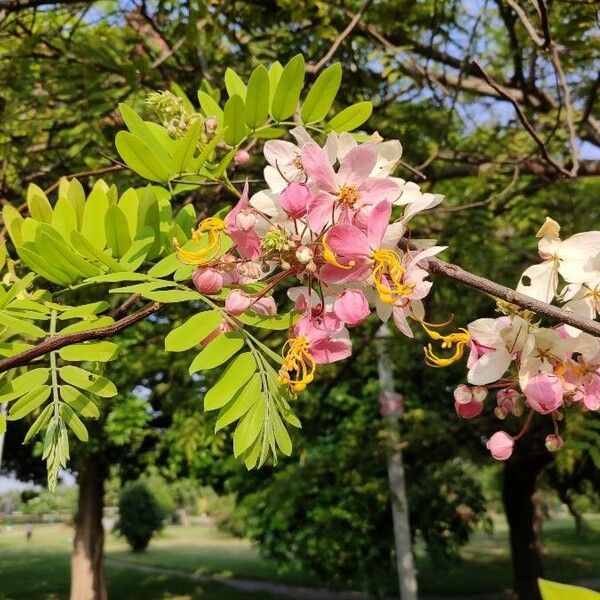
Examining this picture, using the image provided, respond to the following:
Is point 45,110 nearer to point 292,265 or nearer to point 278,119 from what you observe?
point 278,119

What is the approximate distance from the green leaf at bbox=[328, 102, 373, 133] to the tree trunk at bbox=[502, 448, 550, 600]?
8.95 metres

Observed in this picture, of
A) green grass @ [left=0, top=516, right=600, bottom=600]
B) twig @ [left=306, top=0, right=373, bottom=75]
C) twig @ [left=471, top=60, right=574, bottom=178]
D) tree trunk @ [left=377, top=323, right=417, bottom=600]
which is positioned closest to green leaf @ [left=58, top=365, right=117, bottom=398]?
twig @ [left=471, top=60, right=574, bottom=178]

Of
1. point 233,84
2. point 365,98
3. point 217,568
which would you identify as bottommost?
point 217,568

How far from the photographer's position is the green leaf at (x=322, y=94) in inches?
44.5

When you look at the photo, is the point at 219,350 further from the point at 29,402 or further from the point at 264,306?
the point at 29,402

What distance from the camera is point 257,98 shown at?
3.61 feet

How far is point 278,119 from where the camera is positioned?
118 centimetres

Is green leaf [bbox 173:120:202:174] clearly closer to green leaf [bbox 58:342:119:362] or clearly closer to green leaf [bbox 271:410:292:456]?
green leaf [bbox 58:342:119:362]

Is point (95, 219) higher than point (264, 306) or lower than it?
higher

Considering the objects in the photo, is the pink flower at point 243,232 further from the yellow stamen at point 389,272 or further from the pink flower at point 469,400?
the pink flower at point 469,400

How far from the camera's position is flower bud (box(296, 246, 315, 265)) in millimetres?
802

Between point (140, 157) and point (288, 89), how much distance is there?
11.4 inches

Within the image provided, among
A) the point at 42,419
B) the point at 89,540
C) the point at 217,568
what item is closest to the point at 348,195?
the point at 42,419

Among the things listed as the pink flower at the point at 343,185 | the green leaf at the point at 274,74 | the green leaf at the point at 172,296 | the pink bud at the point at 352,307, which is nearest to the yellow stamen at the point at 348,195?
the pink flower at the point at 343,185
